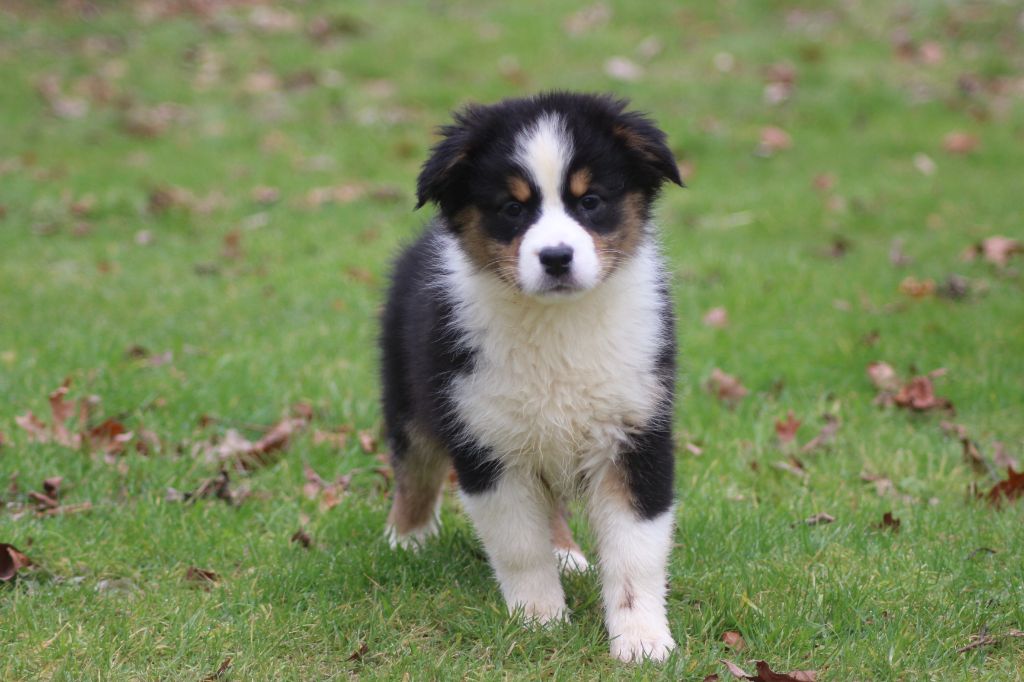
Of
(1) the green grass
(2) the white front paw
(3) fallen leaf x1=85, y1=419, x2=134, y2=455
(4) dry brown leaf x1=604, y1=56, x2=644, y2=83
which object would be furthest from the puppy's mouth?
(4) dry brown leaf x1=604, y1=56, x2=644, y2=83

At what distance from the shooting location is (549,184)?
3129mm

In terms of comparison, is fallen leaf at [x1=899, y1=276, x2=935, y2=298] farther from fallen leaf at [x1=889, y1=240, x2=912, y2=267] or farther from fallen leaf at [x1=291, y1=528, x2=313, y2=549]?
fallen leaf at [x1=291, y1=528, x2=313, y2=549]

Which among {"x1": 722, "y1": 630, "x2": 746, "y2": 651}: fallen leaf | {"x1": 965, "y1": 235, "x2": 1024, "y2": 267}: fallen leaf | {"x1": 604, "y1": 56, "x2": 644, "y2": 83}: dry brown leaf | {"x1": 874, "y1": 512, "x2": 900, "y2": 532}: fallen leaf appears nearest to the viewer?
{"x1": 722, "y1": 630, "x2": 746, "y2": 651}: fallen leaf

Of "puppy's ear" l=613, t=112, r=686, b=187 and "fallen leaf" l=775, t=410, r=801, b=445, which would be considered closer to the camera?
"puppy's ear" l=613, t=112, r=686, b=187

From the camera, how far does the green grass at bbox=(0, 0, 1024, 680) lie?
3.29 meters

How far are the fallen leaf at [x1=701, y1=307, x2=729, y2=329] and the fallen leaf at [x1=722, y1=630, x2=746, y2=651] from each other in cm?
305

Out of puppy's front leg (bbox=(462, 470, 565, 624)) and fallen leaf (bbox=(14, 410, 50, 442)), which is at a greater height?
puppy's front leg (bbox=(462, 470, 565, 624))

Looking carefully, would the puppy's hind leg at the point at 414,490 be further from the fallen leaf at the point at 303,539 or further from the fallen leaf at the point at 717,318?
the fallen leaf at the point at 717,318

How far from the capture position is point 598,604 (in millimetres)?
3510

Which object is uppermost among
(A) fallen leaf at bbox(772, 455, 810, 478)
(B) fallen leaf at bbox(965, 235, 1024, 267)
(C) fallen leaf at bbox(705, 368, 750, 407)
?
(A) fallen leaf at bbox(772, 455, 810, 478)

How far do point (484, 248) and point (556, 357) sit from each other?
0.38 metres

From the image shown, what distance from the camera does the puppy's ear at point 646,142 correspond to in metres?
3.28

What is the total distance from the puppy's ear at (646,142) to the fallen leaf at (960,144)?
7.08 m

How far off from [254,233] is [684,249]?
3.03 meters
